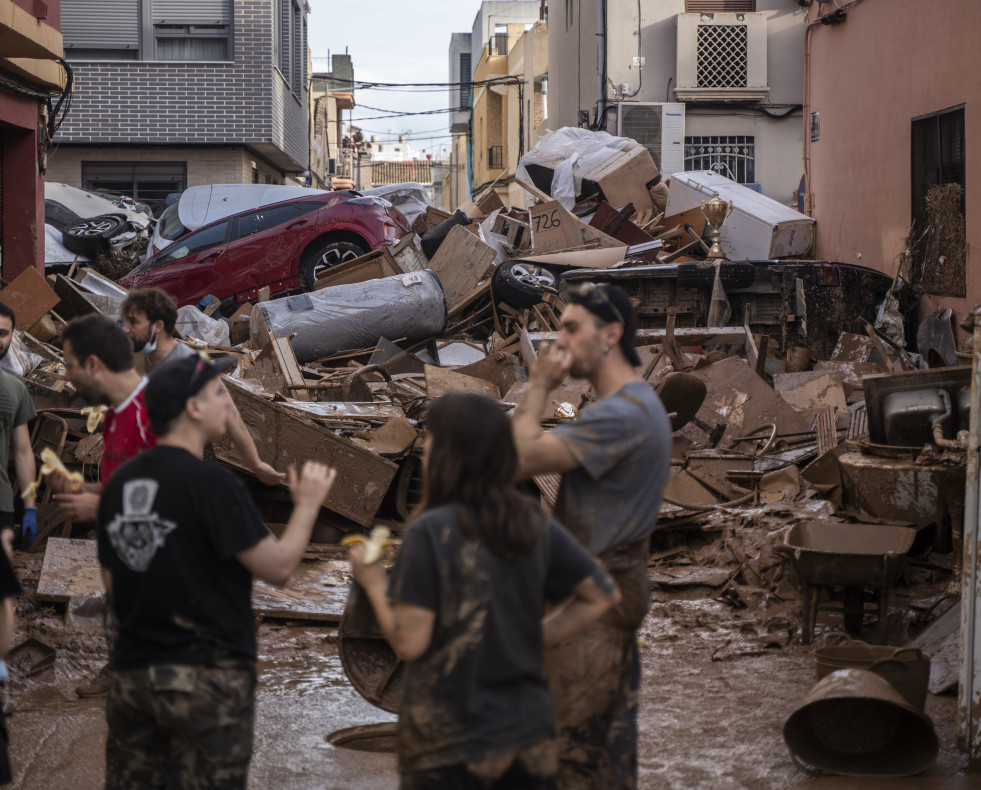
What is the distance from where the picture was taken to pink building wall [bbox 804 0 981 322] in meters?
10.4

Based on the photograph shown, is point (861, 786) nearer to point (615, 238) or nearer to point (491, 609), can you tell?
point (491, 609)

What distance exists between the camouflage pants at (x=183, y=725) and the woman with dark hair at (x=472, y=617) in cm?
52

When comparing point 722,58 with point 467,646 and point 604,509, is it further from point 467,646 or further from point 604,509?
point 467,646

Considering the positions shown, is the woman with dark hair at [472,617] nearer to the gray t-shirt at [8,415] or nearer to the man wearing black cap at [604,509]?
the man wearing black cap at [604,509]

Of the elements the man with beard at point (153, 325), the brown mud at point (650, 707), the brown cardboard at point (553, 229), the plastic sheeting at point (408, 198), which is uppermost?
the plastic sheeting at point (408, 198)

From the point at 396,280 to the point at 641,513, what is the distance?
1048 centimetres

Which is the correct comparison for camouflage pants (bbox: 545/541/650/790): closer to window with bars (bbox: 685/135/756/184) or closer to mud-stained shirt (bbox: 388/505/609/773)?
mud-stained shirt (bbox: 388/505/609/773)

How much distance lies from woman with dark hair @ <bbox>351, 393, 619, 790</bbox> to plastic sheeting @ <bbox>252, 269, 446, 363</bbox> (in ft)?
33.8

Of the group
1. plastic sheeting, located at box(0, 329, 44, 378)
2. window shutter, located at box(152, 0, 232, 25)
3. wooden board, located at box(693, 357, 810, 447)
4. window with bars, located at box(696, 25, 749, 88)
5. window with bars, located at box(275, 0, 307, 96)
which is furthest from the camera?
window with bars, located at box(275, 0, 307, 96)

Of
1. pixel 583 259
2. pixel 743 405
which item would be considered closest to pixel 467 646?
pixel 743 405

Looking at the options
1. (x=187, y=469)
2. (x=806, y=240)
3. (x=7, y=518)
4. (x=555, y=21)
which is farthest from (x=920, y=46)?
(x=555, y=21)

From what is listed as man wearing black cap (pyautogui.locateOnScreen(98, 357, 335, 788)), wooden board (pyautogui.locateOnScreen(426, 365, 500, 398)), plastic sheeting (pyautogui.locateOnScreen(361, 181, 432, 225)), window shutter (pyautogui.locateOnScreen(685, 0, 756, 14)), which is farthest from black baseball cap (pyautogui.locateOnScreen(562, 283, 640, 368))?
window shutter (pyautogui.locateOnScreen(685, 0, 756, 14))

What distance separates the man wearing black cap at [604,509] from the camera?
9.78 feet

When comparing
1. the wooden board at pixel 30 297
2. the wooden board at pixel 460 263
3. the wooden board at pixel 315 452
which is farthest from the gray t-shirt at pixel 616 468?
the wooden board at pixel 460 263
